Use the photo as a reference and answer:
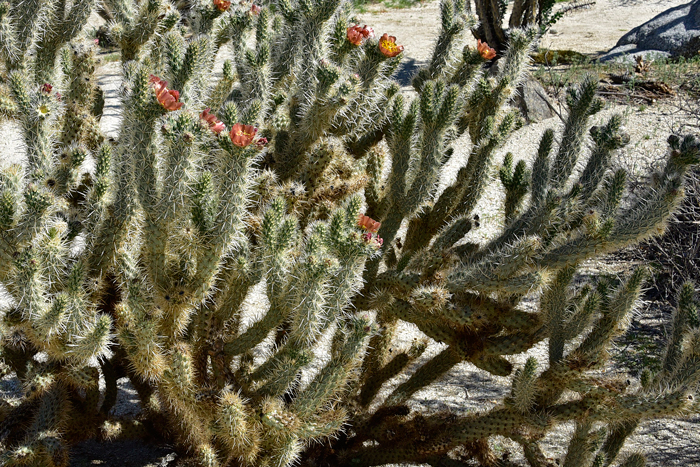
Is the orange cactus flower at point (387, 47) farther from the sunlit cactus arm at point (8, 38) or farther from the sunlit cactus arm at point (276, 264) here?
the sunlit cactus arm at point (8, 38)

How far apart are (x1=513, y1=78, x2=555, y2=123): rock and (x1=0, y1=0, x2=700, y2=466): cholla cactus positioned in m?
5.65

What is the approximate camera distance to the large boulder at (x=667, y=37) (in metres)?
11.5

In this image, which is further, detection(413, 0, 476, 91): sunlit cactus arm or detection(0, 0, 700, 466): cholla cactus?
detection(413, 0, 476, 91): sunlit cactus arm

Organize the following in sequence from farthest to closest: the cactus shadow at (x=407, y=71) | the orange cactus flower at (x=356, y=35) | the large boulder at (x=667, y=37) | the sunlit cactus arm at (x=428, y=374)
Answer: the large boulder at (x=667, y=37)
the cactus shadow at (x=407, y=71)
the sunlit cactus arm at (x=428, y=374)
the orange cactus flower at (x=356, y=35)

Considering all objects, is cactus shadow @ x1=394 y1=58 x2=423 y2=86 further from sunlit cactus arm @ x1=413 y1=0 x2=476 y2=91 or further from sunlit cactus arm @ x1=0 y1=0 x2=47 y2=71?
sunlit cactus arm @ x1=0 y1=0 x2=47 y2=71

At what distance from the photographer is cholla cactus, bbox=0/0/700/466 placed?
237cm

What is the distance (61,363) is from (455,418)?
1788 mm

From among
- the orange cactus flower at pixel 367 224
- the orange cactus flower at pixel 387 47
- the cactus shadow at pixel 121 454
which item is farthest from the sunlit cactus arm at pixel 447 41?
the cactus shadow at pixel 121 454

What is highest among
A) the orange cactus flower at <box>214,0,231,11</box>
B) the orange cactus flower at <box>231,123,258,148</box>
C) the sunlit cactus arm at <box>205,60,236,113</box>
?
the orange cactus flower at <box>214,0,231,11</box>

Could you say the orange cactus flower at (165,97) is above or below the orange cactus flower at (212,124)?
above

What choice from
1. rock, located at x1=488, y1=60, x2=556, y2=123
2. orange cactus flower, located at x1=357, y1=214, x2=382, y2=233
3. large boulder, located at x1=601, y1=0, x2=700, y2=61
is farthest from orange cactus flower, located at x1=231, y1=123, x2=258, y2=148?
large boulder, located at x1=601, y1=0, x2=700, y2=61

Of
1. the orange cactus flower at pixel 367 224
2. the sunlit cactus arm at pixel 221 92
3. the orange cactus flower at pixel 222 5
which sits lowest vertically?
the orange cactus flower at pixel 367 224

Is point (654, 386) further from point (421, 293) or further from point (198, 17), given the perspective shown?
point (198, 17)

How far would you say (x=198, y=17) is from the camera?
380cm
